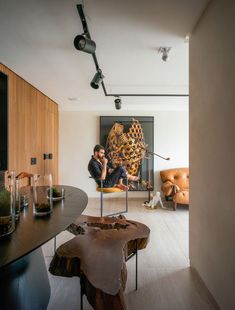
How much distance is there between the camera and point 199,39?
192cm

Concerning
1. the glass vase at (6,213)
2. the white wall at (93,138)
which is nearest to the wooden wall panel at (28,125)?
the white wall at (93,138)

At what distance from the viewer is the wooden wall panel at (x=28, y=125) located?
301 centimetres

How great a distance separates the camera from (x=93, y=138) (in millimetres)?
5441

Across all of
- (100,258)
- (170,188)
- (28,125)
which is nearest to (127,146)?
(170,188)

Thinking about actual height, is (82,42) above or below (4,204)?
above

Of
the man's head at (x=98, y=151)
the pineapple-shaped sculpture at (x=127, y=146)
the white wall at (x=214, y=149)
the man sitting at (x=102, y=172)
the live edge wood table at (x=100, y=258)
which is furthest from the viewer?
the pineapple-shaped sculpture at (x=127, y=146)

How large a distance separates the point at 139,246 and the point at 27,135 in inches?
103

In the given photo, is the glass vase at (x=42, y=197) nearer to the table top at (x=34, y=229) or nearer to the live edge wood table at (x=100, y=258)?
the table top at (x=34, y=229)

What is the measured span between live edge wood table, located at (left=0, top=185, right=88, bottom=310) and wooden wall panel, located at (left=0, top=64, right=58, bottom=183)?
186cm

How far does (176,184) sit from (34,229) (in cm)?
435

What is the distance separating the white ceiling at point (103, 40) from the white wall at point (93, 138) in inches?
69.0

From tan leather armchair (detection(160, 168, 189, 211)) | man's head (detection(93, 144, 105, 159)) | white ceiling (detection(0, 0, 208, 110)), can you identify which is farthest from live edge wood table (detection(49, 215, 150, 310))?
tan leather armchair (detection(160, 168, 189, 211))

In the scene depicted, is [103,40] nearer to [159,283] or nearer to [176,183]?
[159,283]

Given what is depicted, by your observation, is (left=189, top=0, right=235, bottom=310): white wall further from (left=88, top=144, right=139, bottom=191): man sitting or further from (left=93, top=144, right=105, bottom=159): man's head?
(left=93, top=144, right=105, bottom=159): man's head
